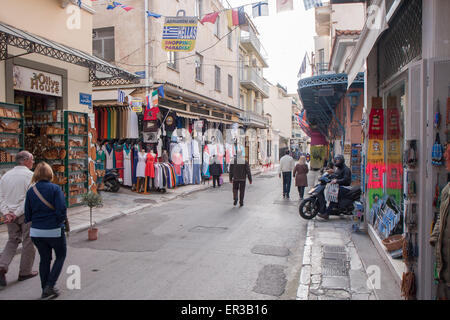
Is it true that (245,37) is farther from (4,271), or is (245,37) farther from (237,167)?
(4,271)

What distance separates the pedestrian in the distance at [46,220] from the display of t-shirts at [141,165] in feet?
30.5

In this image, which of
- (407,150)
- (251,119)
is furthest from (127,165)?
(251,119)

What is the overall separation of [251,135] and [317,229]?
24723 millimetres

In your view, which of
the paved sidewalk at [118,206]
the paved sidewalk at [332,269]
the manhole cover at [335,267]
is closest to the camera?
the paved sidewalk at [332,269]

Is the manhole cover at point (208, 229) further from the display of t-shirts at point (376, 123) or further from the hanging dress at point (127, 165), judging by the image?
the hanging dress at point (127, 165)

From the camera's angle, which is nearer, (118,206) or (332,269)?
(332,269)

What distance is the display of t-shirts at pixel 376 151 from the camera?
721cm

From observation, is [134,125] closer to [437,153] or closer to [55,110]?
[55,110]

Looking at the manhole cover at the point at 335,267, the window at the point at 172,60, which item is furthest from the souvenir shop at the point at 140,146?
the manhole cover at the point at 335,267

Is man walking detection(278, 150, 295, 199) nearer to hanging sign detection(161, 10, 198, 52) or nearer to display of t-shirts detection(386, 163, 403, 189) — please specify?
hanging sign detection(161, 10, 198, 52)

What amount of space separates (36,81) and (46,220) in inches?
235

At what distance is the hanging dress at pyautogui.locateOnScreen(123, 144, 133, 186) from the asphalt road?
176 inches

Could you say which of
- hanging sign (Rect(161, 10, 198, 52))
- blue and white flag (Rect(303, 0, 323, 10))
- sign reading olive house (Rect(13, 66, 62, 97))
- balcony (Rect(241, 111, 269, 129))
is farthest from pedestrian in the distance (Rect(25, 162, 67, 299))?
balcony (Rect(241, 111, 269, 129))

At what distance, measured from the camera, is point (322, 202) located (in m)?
9.34
